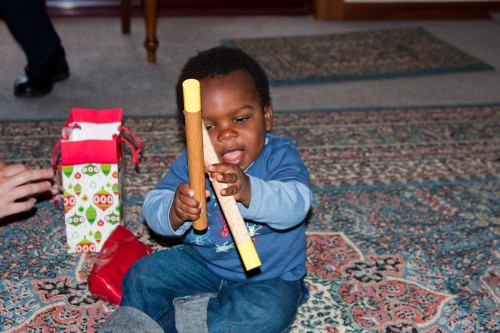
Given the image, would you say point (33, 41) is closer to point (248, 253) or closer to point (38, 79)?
point (38, 79)

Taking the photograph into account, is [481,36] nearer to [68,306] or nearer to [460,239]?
[460,239]

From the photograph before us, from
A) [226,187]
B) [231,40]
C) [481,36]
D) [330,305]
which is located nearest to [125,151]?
[330,305]

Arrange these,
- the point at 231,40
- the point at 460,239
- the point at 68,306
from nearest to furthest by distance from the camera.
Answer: the point at 68,306
the point at 460,239
the point at 231,40

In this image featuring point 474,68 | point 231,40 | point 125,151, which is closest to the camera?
point 125,151

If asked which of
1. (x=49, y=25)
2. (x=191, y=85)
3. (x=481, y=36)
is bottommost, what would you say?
(x=481, y=36)

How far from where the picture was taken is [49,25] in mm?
2203

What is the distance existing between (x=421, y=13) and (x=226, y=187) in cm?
262

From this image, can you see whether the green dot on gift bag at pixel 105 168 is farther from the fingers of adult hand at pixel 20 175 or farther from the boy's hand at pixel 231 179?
the boy's hand at pixel 231 179

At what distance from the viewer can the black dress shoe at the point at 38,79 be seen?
223 cm

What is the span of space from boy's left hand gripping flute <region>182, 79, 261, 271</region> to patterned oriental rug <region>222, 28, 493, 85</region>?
1.52 m

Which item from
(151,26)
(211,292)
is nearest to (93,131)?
(211,292)

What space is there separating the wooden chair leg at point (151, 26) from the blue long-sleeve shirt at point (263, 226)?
1403 mm

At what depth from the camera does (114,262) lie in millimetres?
1294

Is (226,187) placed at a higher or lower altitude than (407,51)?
higher
